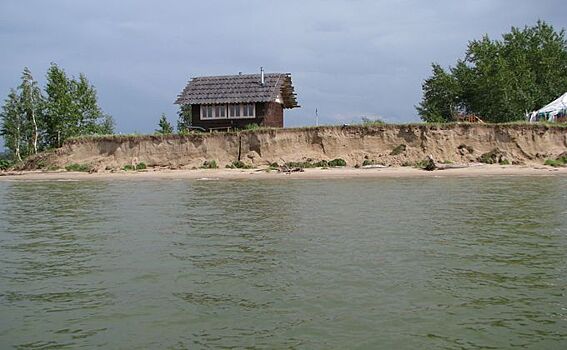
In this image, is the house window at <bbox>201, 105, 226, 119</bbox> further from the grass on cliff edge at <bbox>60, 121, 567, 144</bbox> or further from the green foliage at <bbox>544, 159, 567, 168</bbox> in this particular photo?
the green foliage at <bbox>544, 159, 567, 168</bbox>

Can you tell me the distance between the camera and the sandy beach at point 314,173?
80.4 feet

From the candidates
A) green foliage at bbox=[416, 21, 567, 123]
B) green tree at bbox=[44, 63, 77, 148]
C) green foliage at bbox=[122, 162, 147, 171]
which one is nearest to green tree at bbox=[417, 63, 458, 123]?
green foliage at bbox=[416, 21, 567, 123]

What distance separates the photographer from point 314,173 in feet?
85.3

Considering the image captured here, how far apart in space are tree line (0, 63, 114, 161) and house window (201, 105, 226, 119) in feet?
45.5

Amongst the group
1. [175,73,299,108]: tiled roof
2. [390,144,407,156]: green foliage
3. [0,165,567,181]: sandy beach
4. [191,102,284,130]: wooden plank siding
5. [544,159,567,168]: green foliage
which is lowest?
[0,165,567,181]: sandy beach

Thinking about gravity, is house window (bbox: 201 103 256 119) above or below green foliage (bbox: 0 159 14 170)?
above

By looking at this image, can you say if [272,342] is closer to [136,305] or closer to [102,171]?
[136,305]

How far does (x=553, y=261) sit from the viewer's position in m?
6.94

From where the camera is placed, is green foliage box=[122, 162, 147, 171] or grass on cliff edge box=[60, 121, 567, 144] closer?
grass on cliff edge box=[60, 121, 567, 144]

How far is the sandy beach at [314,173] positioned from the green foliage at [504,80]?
14.3 metres

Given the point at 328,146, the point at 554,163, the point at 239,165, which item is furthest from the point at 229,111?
the point at 554,163

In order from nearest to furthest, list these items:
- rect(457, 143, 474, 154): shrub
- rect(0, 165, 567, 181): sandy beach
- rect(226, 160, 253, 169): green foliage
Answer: rect(0, 165, 567, 181): sandy beach → rect(457, 143, 474, 154): shrub → rect(226, 160, 253, 169): green foliage

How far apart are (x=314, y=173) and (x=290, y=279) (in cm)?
1977

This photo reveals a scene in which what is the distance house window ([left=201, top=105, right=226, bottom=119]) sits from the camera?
1470 inches
